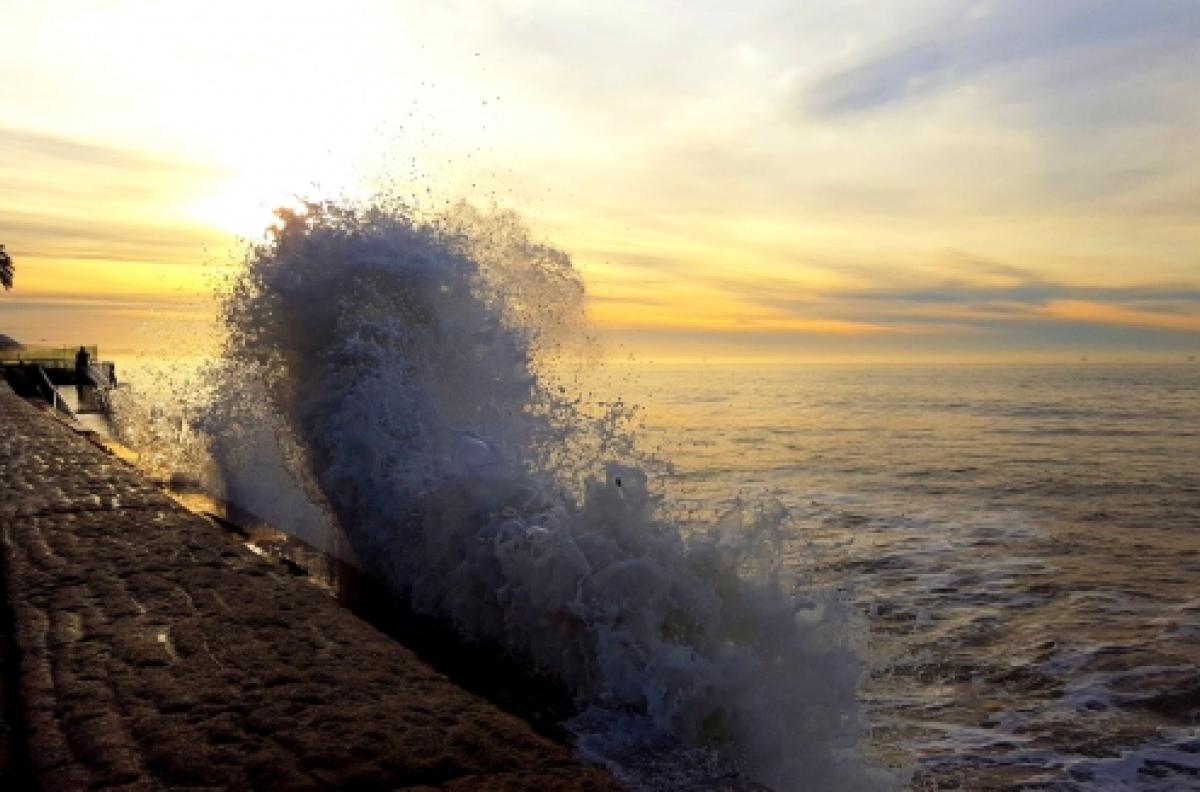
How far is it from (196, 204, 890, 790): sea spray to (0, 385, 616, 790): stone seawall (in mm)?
757

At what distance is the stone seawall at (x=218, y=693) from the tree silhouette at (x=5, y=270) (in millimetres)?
63968

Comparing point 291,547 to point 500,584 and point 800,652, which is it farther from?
point 800,652

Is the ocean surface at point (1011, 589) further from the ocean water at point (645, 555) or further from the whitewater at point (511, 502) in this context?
the whitewater at point (511, 502)

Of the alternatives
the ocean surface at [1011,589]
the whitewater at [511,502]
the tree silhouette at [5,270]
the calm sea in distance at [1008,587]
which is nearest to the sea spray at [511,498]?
the whitewater at [511,502]

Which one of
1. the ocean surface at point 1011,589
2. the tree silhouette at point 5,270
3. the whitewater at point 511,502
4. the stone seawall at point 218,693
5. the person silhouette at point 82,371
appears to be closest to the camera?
the stone seawall at point 218,693

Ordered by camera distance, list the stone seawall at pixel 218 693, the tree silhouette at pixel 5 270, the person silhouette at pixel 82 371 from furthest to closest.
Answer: the tree silhouette at pixel 5 270, the person silhouette at pixel 82 371, the stone seawall at pixel 218 693

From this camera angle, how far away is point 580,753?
3.22 meters

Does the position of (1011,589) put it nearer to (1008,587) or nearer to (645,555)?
(1008,587)

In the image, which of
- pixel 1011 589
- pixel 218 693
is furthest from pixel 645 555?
pixel 1011 589

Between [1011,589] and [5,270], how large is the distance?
65824mm

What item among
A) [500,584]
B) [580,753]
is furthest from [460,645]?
[580,753]

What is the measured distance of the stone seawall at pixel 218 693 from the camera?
238 cm

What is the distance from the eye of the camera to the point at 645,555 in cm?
488

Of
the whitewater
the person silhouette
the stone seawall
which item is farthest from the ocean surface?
the person silhouette
